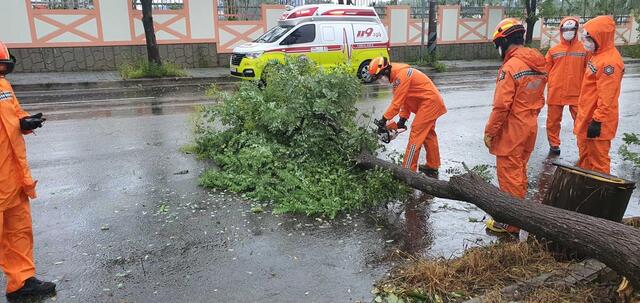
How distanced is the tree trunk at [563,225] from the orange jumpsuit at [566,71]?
3.36 meters

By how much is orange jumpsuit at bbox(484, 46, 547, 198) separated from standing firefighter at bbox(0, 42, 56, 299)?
3584 millimetres

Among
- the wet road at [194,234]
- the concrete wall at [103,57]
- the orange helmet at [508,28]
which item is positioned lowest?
the wet road at [194,234]

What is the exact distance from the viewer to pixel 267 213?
16.0 ft

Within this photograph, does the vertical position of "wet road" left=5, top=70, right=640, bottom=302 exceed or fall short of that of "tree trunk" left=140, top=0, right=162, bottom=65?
it falls short

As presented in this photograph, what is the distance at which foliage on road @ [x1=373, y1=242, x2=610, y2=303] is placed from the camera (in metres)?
3.12

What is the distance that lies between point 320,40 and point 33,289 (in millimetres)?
12003

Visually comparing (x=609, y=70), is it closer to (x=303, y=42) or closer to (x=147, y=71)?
(x=303, y=42)

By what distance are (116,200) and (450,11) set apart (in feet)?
69.8

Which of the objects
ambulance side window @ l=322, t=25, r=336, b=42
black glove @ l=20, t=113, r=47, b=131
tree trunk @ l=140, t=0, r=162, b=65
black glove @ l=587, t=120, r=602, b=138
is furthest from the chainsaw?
tree trunk @ l=140, t=0, r=162, b=65

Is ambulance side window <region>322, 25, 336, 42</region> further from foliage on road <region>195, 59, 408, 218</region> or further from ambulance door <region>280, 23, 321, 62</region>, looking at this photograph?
foliage on road <region>195, 59, 408, 218</region>

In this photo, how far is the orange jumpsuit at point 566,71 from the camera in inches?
254

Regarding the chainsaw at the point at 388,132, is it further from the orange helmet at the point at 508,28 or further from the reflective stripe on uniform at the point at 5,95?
the reflective stripe on uniform at the point at 5,95

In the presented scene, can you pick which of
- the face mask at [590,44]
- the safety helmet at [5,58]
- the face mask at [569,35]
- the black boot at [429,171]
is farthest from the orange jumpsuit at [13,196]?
the face mask at [569,35]

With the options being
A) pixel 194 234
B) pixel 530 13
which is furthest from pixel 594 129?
pixel 530 13
